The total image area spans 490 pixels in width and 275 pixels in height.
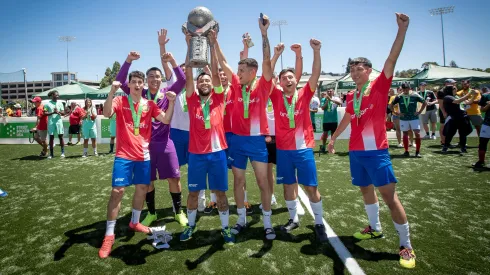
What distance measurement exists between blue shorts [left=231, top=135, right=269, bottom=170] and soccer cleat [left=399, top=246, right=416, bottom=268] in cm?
201

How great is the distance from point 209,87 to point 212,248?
87.7 inches

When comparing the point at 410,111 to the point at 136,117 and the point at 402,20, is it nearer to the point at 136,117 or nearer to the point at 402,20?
the point at 402,20

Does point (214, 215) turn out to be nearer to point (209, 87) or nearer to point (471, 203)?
point (209, 87)

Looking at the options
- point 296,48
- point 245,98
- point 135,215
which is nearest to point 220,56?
point 245,98

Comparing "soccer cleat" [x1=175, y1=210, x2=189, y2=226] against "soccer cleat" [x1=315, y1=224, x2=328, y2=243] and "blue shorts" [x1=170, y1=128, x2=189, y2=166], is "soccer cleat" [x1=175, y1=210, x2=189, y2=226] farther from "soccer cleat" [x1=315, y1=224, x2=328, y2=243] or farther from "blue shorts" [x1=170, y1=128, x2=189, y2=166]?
"soccer cleat" [x1=315, y1=224, x2=328, y2=243]

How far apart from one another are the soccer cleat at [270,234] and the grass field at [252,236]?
0.29ft

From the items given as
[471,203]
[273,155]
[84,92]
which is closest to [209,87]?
[273,155]

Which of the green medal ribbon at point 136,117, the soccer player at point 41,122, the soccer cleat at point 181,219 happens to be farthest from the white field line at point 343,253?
the soccer player at point 41,122

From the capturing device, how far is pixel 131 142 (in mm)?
3699

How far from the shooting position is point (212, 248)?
3.54 metres

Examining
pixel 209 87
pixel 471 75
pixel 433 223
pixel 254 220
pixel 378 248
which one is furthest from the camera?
pixel 471 75

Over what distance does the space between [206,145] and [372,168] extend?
7.19 feet

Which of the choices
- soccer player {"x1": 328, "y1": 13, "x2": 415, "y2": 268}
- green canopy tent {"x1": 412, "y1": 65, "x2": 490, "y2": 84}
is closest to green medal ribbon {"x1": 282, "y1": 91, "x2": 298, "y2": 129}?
soccer player {"x1": 328, "y1": 13, "x2": 415, "y2": 268}

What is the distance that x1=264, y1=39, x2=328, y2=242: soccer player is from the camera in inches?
146
